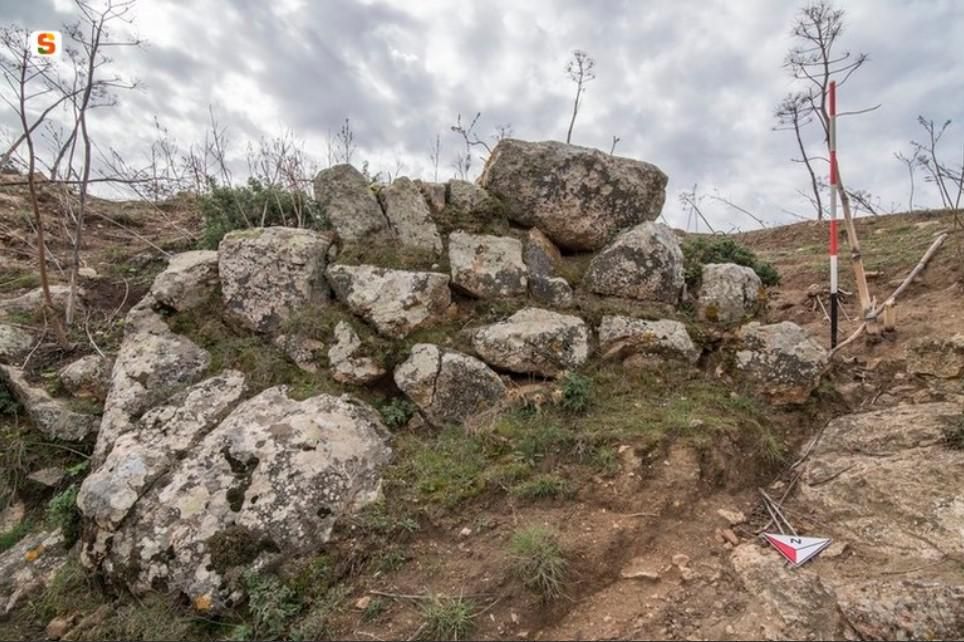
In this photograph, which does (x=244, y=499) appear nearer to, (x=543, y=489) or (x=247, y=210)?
(x=543, y=489)

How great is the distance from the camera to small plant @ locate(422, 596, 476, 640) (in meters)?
2.42

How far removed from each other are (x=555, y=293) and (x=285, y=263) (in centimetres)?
263

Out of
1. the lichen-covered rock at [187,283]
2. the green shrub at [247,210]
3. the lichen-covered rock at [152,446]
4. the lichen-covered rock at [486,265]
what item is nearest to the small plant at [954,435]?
the lichen-covered rock at [486,265]

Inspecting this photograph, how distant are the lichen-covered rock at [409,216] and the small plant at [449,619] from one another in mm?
3264

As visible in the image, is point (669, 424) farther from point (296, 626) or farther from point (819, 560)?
point (296, 626)

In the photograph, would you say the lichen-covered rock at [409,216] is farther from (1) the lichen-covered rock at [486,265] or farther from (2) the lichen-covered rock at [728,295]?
(2) the lichen-covered rock at [728,295]

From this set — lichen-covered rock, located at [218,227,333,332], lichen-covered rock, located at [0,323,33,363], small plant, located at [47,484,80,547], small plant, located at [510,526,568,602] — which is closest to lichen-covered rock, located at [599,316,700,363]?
small plant, located at [510,526,568,602]

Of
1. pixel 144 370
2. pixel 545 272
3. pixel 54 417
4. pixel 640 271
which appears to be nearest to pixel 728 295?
pixel 640 271

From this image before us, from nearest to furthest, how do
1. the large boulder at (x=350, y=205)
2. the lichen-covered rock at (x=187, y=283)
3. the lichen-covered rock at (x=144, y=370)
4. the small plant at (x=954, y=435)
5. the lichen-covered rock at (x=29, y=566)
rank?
the lichen-covered rock at (x=29, y=566) → the small plant at (x=954, y=435) → the lichen-covered rock at (x=144, y=370) → the lichen-covered rock at (x=187, y=283) → the large boulder at (x=350, y=205)

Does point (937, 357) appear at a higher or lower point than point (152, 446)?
higher

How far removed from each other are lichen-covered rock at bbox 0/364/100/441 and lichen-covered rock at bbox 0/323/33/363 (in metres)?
0.56

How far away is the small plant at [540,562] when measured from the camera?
256 centimetres

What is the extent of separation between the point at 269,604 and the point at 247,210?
4.35 m

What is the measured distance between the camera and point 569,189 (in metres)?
5.13
